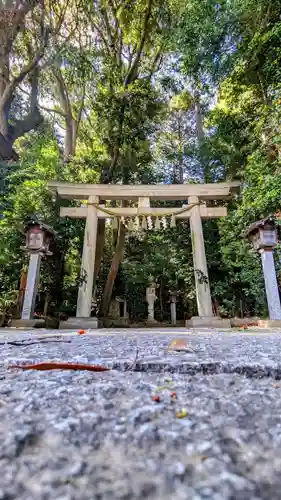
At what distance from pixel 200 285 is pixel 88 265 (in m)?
2.26

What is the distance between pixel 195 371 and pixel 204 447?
22.2 inches

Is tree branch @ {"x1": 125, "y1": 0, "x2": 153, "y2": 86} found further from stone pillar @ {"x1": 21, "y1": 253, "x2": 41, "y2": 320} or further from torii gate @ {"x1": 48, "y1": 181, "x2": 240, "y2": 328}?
stone pillar @ {"x1": 21, "y1": 253, "x2": 41, "y2": 320}

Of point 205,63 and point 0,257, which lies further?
point 205,63

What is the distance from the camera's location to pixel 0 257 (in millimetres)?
6199

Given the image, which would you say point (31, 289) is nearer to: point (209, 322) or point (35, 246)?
point (35, 246)

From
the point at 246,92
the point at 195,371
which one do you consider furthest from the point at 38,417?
the point at 246,92

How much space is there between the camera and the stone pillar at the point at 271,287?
4.90m

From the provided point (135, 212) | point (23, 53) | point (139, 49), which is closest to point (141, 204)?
point (135, 212)

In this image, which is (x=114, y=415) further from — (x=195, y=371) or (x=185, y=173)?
(x=185, y=173)

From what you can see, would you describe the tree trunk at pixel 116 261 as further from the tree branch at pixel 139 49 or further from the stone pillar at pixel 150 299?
the tree branch at pixel 139 49

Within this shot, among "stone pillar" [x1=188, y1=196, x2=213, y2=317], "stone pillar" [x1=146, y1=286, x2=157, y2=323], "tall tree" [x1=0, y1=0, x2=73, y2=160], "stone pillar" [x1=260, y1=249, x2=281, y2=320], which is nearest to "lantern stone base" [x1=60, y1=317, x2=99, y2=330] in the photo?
"stone pillar" [x1=188, y1=196, x2=213, y2=317]

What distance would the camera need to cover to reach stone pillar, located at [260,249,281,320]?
4902 mm

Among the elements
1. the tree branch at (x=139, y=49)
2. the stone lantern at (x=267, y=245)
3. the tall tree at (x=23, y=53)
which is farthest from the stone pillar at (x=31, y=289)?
the tall tree at (x=23, y=53)

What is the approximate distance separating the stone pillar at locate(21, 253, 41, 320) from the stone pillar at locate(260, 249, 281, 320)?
4.28 meters
